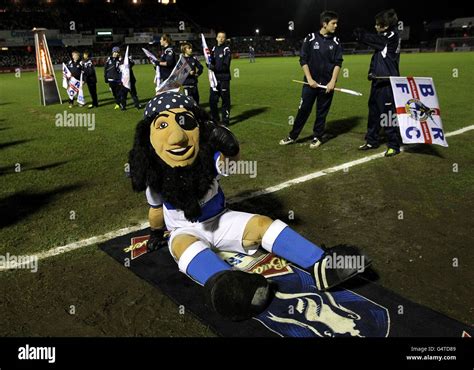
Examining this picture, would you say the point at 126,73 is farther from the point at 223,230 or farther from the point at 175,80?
the point at 223,230

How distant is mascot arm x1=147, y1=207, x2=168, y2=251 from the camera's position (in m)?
3.48

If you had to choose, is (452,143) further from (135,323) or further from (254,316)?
(135,323)

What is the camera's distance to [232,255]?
3.41 metres

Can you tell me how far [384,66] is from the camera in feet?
20.0

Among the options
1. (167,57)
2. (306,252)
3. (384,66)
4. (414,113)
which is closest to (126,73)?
(167,57)

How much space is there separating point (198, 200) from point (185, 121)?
2.03ft

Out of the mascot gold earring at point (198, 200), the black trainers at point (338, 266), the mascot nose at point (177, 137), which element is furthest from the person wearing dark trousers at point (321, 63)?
the black trainers at point (338, 266)

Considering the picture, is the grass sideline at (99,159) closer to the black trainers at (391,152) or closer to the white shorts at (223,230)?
the black trainers at (391,152)

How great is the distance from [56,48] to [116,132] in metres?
42.9

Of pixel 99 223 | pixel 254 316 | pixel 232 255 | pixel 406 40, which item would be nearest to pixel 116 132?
pixel 99 223

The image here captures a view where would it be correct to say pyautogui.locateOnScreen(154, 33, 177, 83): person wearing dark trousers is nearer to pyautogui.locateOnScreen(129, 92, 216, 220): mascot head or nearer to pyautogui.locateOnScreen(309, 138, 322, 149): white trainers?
pyautogui.locateOnScreen(309, 138, 322, 149): white trainers

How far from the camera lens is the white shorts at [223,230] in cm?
321

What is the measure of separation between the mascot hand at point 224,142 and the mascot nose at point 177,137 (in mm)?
225

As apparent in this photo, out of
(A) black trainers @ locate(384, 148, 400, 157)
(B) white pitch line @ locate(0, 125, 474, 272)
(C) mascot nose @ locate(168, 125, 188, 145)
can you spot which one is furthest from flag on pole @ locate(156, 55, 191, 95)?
(A) black trainers @ locate(384, 148, 400, 157)
